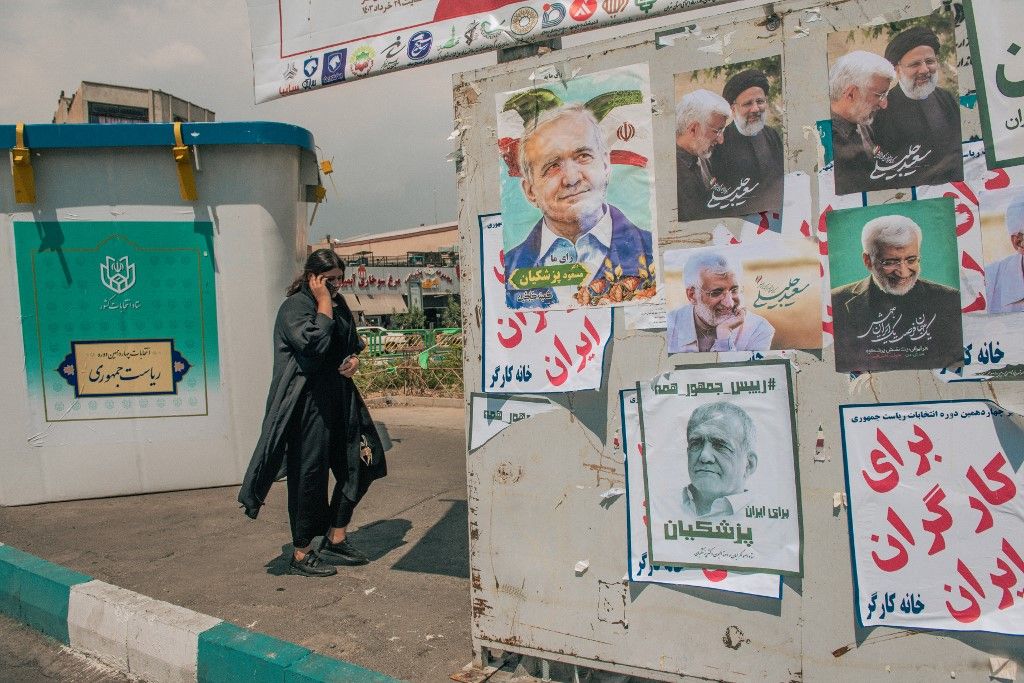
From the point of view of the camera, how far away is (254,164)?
21.2 ft

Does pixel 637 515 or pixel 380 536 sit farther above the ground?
pixel 637 515

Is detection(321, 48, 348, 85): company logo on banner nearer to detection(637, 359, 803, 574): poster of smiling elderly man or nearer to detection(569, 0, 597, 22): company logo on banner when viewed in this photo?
detection(569, 0, 597, 22): company logo on banner

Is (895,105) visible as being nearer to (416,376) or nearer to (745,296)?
(745,296)

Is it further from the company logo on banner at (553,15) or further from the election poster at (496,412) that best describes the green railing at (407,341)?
the company logo on banner at (553,15)

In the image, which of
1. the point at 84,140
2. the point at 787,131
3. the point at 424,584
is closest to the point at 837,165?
the point at 787,131

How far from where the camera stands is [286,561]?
473cm

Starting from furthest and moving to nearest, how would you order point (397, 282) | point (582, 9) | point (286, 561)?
A: point (397, 282) < point (286, 561) < point (582, 9)

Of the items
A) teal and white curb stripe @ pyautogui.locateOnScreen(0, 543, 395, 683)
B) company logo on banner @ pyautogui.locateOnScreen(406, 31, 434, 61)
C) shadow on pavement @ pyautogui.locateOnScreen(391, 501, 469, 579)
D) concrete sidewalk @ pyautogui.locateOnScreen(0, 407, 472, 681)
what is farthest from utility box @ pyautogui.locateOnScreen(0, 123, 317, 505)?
company logo on banner @ pyautogui.locateOnScreen(406, 31, 434, 61)

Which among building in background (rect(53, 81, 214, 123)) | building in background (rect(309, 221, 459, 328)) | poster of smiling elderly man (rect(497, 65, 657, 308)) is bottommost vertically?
poster of smiling elderly man (rect(497, 65, 657, 308))

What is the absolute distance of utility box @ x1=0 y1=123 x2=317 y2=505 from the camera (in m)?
6.23

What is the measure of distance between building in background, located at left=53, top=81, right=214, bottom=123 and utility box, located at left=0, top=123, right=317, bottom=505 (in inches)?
952

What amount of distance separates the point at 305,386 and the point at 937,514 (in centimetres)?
314

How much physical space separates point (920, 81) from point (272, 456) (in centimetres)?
344

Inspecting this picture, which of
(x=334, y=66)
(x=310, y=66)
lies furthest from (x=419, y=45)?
(x=310, y=66)
